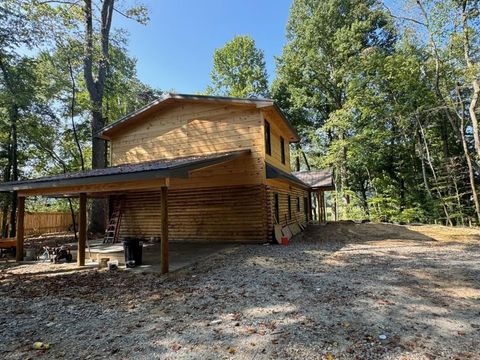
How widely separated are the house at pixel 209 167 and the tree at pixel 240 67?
53.0 ft

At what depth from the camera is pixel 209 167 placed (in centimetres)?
919

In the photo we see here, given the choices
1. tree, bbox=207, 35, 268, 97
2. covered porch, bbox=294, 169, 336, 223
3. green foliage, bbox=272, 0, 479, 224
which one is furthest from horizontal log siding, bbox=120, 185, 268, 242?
tree, bbox=207, 35, 268, 97

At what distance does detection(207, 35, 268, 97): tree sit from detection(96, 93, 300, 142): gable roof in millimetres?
15802

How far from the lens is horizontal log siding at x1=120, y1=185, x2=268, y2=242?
34.5ft

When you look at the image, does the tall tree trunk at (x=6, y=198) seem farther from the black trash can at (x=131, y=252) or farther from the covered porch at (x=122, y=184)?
the black trash can at (x=131, y=252)

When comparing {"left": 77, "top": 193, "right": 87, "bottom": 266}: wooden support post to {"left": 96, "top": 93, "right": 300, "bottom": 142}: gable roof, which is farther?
{"left": 96, "top": 93, "right": 300, "bottom": 142}: gable roof

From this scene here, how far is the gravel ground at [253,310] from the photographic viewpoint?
3131mm

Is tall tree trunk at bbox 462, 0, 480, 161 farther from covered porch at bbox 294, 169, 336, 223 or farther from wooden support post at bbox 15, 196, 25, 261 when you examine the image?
wooden support post at bbox 15, 196, 25, 261

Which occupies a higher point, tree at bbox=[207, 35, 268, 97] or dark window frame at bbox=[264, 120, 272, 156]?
tree at bbox=[207, 35, 268, 97]

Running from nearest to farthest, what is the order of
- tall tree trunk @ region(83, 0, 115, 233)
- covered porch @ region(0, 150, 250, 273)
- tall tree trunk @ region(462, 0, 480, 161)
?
covered porch @ region(0, 150, 250, 273)
tall tree trunk @ region(462, 0, 480, 161)
tall tree trunk @ region(83, 0, 115, 233)

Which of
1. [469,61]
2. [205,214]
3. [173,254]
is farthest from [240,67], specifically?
[173,254]

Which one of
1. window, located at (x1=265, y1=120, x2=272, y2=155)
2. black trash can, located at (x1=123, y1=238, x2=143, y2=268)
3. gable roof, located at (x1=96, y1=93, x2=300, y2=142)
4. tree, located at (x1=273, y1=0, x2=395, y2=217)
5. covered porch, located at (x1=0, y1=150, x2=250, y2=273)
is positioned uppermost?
tree, located at (x1=273, y1=0, x2=395, y2=217)

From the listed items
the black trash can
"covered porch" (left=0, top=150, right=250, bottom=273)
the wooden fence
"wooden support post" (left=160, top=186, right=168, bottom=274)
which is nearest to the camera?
"covered porch" (left=0, top=150, right=250, bottom=273)

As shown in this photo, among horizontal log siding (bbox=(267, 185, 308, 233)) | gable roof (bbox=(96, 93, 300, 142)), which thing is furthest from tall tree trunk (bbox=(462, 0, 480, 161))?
horizontal log siding (bbox=(267, 185, 308, 233))
